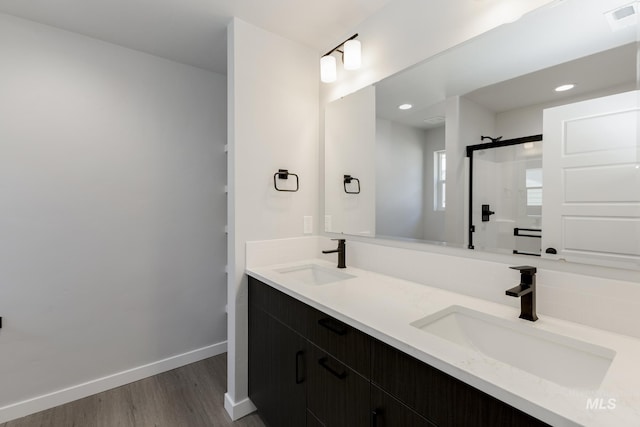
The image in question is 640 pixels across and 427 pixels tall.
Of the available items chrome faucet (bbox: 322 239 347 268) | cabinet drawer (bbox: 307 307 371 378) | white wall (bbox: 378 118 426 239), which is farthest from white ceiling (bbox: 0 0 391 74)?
cabinet drawer (bbox: 307 307 371 378)

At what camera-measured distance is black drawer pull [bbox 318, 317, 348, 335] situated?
112 cm

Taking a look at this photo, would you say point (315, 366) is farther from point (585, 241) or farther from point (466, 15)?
point (466, 15)

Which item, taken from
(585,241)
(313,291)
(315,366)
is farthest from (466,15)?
(315,366)

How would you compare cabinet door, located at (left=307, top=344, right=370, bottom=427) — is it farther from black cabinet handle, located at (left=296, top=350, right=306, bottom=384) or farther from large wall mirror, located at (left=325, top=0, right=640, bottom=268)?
large wall mirror, located at (left=325, top=0, right=640, bottom=268)

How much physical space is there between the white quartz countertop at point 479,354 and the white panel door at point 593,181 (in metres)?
0.28

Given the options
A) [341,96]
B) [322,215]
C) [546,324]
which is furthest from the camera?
[322,215]

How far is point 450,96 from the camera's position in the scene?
143cm

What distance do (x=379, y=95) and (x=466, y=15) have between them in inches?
22.4

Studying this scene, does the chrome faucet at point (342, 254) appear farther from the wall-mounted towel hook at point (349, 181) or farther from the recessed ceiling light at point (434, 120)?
the recessed ceiling light at point (434, 120)

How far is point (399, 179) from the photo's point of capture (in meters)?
1.68

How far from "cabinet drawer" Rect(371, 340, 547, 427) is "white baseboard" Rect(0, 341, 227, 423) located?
82.7 inches

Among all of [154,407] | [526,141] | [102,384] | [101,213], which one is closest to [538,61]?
[526,141]

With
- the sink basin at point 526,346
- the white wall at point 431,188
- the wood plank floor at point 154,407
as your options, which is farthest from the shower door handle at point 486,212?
the wood plank floor at point 154,407

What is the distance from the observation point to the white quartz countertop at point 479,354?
59cm
